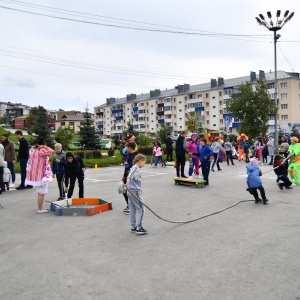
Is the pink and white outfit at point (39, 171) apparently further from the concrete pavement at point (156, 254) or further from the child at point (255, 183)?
the child at point (255, 183)

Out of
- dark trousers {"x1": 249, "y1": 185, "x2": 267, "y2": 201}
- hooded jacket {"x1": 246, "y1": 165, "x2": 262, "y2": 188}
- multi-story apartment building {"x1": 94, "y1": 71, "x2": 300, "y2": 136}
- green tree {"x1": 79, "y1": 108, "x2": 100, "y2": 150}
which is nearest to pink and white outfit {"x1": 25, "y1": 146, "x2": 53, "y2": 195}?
hooded jacket {"x1": 246, "y1": 165, "x2": 262, "y2": 188}

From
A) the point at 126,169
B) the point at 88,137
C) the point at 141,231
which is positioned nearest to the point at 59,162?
the point at 126,169

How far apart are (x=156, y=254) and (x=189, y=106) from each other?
97.3 meters

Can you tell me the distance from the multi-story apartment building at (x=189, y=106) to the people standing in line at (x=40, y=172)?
63.1 metres

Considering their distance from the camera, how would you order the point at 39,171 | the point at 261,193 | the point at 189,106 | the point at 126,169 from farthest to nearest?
the point at 189,106 < the point at 261,193 < the point at 39,171 < the point at 126,169

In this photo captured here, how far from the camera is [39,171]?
880cm

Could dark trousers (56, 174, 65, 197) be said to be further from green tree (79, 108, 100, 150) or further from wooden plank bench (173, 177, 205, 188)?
green tree (79, 108, 100, 150)

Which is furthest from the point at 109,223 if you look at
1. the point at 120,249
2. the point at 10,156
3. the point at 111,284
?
the point at 10,156

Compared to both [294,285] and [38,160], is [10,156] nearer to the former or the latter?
[38,160]

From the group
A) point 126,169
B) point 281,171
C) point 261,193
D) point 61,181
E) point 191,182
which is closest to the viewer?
point 126,169

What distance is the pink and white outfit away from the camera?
28.5 feet

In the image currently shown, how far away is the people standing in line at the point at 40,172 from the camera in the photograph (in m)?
8.69

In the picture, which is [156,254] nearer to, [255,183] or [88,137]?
[255,183]

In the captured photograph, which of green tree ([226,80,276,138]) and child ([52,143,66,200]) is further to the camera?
green tree ([226,80,276,138])
